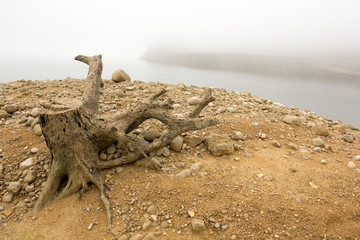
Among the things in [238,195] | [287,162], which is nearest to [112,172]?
[238,195]

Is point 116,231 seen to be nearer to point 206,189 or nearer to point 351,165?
point 206,189

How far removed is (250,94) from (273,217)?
4.12 m

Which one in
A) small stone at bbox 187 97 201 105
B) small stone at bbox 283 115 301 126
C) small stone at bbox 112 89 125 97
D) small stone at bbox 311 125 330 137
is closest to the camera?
small stone at bbox 311 125 330 137

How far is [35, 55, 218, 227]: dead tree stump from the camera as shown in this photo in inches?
95.9

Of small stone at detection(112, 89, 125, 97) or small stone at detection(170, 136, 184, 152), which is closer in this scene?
small stone at detection(170, 136, 184, 152)

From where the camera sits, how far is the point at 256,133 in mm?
3732

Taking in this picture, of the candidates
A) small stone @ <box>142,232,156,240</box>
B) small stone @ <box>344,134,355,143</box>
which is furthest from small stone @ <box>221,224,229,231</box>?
small stone @ <box>344,134,355,143</box>

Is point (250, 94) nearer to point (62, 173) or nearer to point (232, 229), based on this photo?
point (232, 229)

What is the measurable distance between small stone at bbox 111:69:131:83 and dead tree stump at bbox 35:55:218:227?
332 centimetres

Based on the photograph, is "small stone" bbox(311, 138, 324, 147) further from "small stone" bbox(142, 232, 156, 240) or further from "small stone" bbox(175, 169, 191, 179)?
"small stone" bbox(142, 232, 156, 240)

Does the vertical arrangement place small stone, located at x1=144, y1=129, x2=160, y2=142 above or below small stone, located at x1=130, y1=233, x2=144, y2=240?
above

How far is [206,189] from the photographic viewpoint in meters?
2.48

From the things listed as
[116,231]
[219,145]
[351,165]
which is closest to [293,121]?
[351,165]

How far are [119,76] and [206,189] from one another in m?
4.46
